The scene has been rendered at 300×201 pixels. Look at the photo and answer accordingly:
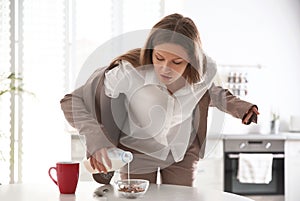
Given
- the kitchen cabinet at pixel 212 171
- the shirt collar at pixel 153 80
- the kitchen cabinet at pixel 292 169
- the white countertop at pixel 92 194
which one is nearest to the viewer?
the white countertop at pixel 92 194

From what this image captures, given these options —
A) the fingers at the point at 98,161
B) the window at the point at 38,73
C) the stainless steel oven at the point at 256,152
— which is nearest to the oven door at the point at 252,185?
the stainless steel oven at the point at 256,152

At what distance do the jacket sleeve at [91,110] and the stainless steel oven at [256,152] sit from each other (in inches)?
93.7

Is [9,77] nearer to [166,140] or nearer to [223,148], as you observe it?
[223,148]

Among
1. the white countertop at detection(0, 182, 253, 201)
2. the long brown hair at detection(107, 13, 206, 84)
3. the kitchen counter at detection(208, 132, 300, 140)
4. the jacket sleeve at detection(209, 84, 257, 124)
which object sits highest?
the long brown hair at detection(107, 13, 206, 84)

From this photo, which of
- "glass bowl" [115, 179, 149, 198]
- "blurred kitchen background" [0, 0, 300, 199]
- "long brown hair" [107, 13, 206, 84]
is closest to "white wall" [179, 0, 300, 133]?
"blurred kitchen background" [0, 0, 300, 199]

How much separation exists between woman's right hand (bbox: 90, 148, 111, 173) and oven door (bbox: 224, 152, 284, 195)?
8.21 ft

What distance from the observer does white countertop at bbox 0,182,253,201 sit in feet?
5.24

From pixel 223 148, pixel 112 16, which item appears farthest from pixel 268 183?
pixel 112 16

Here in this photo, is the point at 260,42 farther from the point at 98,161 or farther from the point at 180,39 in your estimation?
the point at 98,161

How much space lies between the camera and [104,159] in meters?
1.62

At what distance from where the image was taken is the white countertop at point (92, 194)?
5.24 feet

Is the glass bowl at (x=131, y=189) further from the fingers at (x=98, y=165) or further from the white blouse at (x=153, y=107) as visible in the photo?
the white blouse at (x=153, y=107)

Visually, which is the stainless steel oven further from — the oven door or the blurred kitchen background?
the blurred kitchen background

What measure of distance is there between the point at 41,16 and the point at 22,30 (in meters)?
0.18
